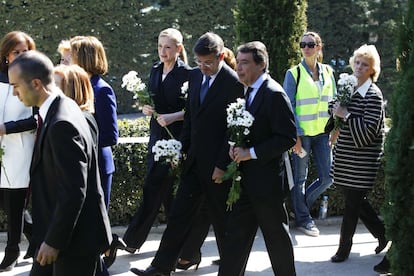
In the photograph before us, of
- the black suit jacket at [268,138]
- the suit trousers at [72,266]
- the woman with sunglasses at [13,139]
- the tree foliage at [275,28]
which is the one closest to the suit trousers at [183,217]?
the black suit jacket at [268,138]

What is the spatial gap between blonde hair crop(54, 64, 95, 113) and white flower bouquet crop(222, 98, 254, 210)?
1.09 metres

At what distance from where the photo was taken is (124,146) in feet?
25.7

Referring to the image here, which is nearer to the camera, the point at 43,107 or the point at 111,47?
the point at 43,107

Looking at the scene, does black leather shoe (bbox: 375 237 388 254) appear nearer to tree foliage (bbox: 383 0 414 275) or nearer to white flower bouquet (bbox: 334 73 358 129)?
white flower bouquet (bbox: 334 73 358 129)

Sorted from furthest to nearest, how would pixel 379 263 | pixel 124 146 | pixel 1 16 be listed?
pixel 1 16 → pixel 124 146 → pixel 379 263

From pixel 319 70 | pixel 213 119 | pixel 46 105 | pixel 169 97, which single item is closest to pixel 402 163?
pixel 46 105

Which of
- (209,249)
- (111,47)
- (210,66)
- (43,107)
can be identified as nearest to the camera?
(43,107)

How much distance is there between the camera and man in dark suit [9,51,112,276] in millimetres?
4066

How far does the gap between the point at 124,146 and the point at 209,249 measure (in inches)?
55.4

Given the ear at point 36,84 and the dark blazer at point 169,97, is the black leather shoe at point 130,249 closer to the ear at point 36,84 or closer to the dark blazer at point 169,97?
the dark blazer at point 169,97

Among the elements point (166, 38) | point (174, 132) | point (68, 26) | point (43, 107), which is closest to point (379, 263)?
point (174, 132)

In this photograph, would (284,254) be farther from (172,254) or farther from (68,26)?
(68,26)

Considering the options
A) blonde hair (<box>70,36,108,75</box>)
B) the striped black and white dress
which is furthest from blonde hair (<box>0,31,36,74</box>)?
the striped black and white dress

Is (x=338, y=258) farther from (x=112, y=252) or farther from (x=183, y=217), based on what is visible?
(x=112, y=252)
